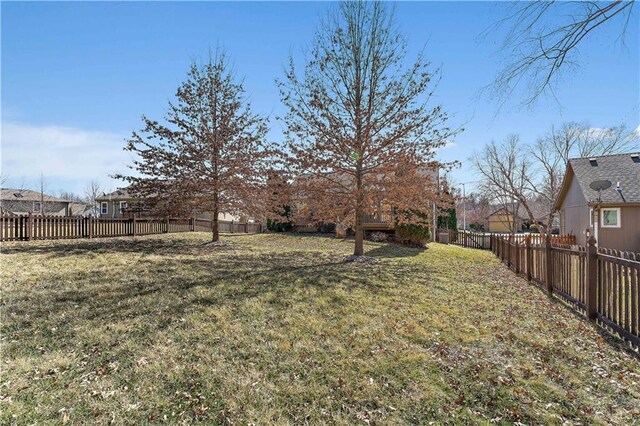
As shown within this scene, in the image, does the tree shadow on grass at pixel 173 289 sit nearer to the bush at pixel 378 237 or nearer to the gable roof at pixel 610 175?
the bush at pixel 378 237

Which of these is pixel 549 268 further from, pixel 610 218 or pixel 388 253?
pixel 610 218

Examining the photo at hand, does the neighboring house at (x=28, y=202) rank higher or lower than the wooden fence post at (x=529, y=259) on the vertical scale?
higher

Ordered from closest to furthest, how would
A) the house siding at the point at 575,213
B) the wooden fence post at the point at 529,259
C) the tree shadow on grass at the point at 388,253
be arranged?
1. the wooden fence post at the point at 529,259
2. the tree shadow on grass at the point at 388,253
3. the house siding at the point at 575,213

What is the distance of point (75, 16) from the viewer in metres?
7.67

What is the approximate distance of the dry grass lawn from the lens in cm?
293

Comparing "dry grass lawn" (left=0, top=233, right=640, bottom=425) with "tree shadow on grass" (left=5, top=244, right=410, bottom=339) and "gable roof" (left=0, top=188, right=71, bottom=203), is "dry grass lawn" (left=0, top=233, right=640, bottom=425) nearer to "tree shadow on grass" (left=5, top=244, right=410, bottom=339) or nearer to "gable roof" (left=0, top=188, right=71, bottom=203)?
"tree shadow on grass" (left=5, top=244, right=410, bottom=339)

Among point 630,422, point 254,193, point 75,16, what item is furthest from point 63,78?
point 630,422

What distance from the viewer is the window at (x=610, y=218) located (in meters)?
16.5

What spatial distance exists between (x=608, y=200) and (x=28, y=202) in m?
62.4

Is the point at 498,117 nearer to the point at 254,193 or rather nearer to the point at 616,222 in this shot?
the point at 254,193

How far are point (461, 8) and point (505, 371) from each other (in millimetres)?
6502

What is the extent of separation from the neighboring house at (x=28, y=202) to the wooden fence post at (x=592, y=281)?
5537cm

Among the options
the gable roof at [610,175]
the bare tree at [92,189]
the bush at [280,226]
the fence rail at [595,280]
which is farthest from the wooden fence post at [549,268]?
the bare tree at [92,189]

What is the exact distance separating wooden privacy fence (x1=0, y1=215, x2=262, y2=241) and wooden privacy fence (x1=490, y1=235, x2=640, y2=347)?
17.1m
